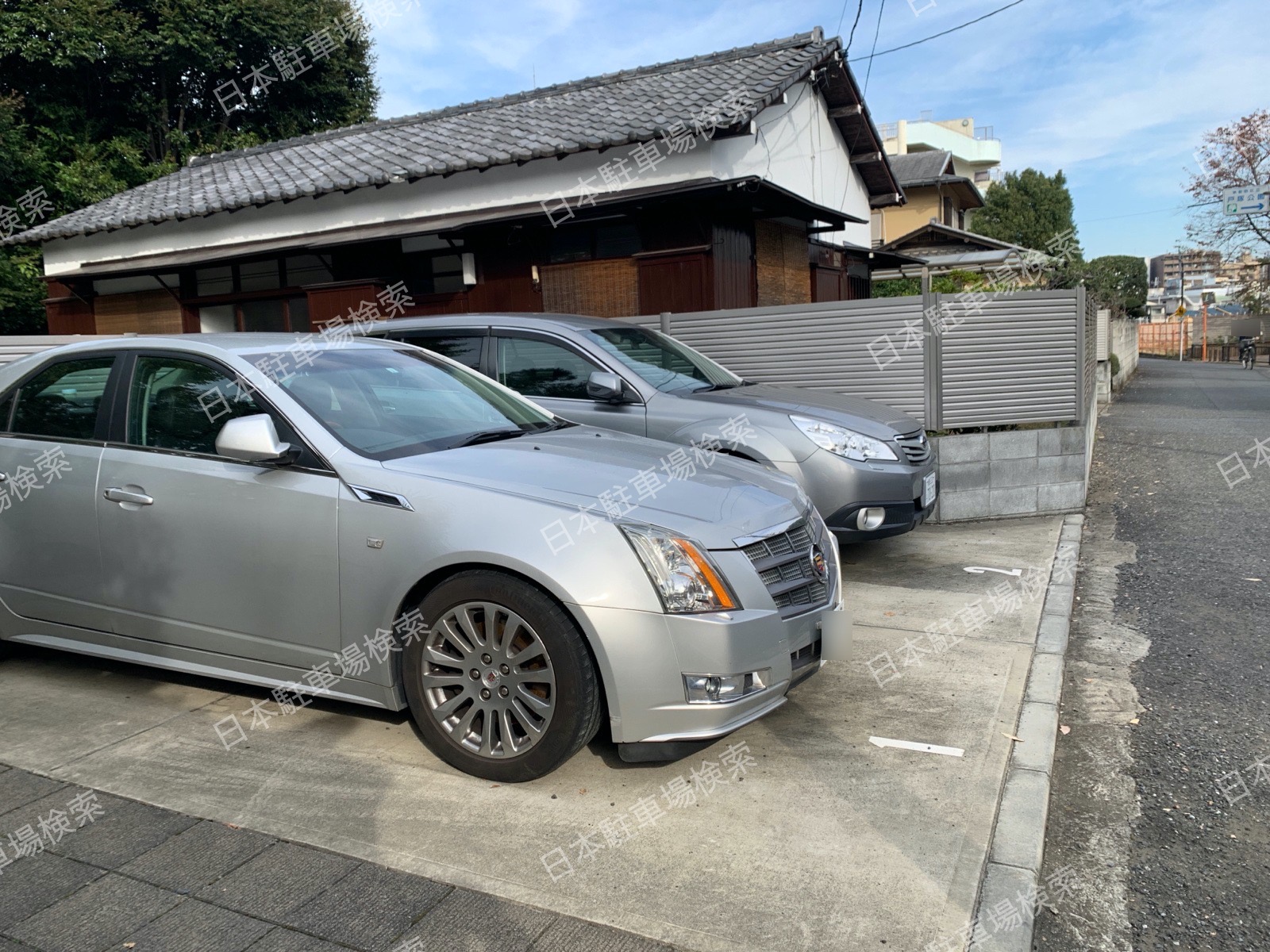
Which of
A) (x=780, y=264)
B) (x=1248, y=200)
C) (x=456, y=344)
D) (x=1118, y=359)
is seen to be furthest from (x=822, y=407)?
(x=1248, y=200)

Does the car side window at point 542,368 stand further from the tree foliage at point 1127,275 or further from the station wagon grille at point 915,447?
the tree foliage at point 1127,275

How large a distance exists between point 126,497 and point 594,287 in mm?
8453

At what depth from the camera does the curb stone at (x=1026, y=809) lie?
2.63m

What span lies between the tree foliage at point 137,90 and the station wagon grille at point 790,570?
19.8m

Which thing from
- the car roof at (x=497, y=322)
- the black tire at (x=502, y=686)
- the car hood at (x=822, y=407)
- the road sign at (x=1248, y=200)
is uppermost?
the road sign at (x=1248, y=200)

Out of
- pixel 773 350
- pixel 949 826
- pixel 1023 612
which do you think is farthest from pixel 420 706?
pixel 773 350

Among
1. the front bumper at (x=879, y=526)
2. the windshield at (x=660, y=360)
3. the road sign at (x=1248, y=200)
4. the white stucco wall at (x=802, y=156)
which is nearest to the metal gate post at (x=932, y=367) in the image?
the windshield at (x=660, y=360)

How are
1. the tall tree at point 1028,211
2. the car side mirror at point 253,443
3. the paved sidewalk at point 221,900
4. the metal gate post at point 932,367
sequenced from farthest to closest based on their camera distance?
the tall tree at point 1028,211 → the metal gate post at point 932,367 → the car side mirror at point 253,443 → the paved sidewalk at point 221,900

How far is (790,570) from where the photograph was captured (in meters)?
3.54

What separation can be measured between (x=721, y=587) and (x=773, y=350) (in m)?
5.60

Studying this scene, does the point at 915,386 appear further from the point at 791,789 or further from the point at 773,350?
the point at 791,789

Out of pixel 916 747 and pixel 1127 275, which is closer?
pixel 916 747

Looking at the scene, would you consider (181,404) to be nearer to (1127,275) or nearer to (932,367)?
(932,367)

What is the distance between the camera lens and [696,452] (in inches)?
163
